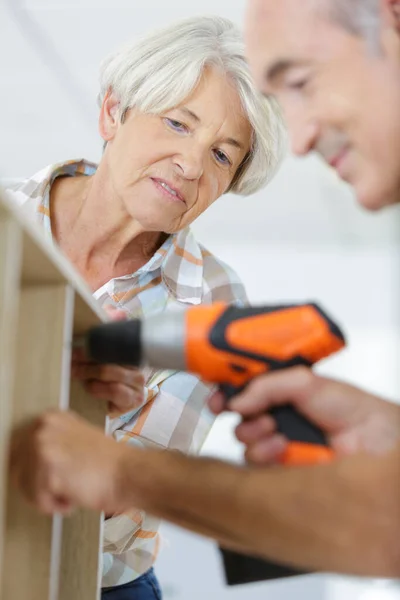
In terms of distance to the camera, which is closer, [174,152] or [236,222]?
[174,152]

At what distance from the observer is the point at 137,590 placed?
164 centimetres

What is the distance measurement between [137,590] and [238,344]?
2.77ft

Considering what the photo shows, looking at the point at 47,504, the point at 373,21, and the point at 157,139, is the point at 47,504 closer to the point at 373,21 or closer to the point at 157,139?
the point at 373,21

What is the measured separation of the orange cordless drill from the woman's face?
0.61 meters

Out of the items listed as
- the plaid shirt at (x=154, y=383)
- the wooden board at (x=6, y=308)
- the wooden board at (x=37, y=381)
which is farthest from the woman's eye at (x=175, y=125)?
the wooden board at (x=6, y=308)

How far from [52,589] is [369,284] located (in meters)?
4.40

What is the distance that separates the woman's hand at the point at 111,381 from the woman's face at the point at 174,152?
412 millimetres

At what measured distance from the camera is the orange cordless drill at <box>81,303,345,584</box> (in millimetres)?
985

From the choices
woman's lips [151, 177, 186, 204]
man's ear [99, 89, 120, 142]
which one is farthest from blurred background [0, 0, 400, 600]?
woman's lips [151, 177, 186, 204]

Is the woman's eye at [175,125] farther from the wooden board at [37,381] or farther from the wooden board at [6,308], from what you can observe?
the wooden board at [6,308]

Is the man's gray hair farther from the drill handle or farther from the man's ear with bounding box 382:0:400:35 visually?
the drill handle

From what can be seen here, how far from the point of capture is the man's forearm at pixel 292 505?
819 millimetres

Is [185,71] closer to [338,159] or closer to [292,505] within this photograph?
[338,159]

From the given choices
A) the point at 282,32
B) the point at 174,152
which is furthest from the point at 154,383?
the point at 282,32
